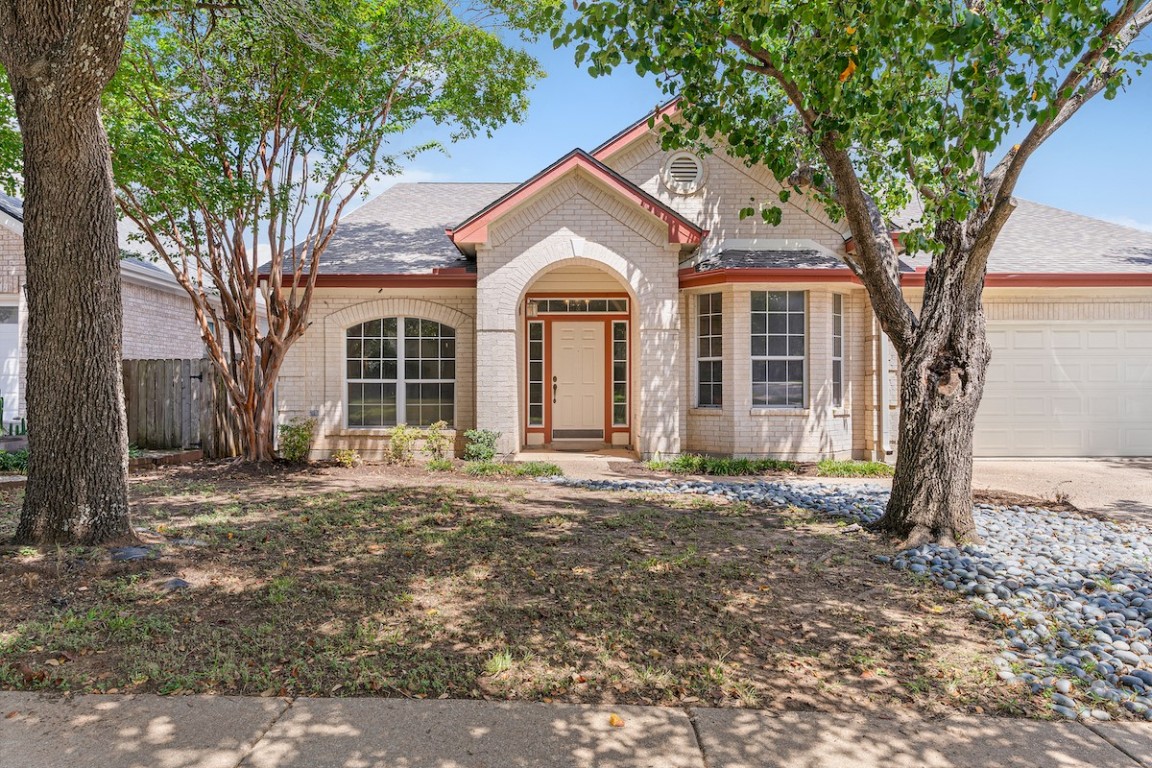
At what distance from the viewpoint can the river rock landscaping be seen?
358cm

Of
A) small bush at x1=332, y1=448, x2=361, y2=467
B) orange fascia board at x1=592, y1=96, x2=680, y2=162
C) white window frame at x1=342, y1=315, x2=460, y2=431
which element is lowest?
small bush at x1=332, y1=448, x2=361, y2=467

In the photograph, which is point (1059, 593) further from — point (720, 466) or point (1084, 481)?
point (1084, 481)

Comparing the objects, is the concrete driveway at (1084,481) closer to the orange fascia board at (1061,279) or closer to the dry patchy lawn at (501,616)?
the orange fascia board at (1061,279)

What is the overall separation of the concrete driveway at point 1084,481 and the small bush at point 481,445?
6818 millimetres

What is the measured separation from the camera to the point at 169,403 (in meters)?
11.8

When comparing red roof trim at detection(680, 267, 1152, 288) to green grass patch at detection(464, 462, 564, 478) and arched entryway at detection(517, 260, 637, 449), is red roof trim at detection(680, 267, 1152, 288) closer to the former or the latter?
arched entryway at detection(517, 260, 637, 449)

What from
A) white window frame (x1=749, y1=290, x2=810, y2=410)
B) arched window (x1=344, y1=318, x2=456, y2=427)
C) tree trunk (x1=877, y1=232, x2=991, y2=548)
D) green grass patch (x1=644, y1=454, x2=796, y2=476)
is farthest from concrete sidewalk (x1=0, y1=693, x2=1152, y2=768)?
arched window (x1=344, y1=318, x2=456, y2=427)

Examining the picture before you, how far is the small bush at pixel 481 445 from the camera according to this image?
10797mm

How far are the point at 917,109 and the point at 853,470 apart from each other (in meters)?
6.10

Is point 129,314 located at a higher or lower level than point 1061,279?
lower

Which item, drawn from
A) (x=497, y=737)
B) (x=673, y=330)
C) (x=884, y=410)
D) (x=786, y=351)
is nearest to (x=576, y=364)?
(x=673, y=330)

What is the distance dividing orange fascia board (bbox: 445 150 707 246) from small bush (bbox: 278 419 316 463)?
384 centimetres

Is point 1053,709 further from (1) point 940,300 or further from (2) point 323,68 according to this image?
(2) point 323,68

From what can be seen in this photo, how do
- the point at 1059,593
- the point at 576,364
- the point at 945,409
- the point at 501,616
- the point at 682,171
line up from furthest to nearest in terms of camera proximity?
the point at 576,364 < the point at 682,171 < the point at 945,409 < the point at 1059,593 < the point at 501,616
